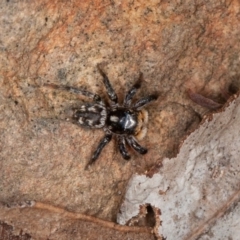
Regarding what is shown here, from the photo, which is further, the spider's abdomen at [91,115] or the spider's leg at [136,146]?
the spider's leg at [136,146]

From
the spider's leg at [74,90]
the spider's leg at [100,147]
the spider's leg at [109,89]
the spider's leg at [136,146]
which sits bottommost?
the spider's leg at [100,147]

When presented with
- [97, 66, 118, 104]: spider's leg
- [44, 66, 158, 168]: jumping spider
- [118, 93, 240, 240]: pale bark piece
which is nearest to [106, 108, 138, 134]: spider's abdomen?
[44, 66, 158, 168]: jumping spider

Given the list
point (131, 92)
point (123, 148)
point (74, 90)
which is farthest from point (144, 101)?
point (74, 90)

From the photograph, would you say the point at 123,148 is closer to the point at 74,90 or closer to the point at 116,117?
the point at 116,117

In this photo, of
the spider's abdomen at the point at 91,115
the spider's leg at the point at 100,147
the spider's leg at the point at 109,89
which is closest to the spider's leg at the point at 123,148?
the spider's leg at the point at 100,147

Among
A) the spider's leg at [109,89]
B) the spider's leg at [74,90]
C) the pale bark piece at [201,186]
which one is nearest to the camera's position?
the pale bark piece at [201,186]

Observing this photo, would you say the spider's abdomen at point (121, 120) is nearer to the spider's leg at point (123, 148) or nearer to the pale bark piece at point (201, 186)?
the spider's leg at point (123, 148)

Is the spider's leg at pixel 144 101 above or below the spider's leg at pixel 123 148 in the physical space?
above

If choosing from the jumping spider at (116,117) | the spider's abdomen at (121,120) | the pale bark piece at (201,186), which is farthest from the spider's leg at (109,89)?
the pale bark piece at (201,186)

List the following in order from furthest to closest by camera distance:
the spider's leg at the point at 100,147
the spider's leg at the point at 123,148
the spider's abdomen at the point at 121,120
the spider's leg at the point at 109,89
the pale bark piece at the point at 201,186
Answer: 1. the spider's abdomen at the point at 121,120
2. the spider's leg at the point at 123,148
3. the spider's leg at the point at 100,147
4. the spider's leg at the point at 109,89
5. the pale bark piece at the point at 201,186

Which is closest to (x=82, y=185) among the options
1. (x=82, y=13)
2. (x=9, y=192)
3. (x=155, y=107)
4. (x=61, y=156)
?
(x=61, y=156)
